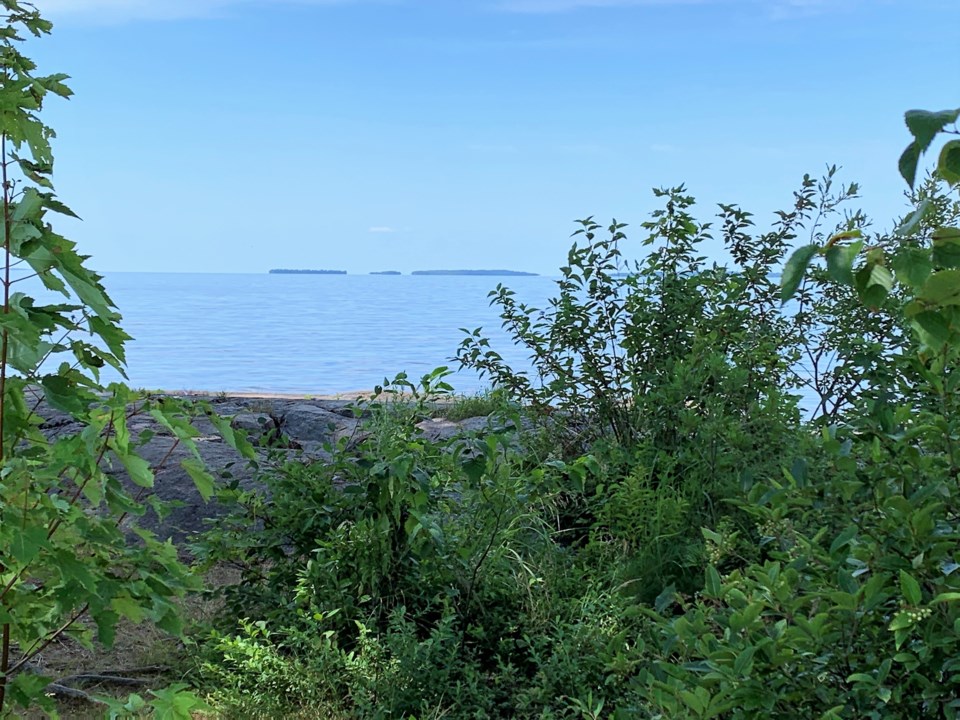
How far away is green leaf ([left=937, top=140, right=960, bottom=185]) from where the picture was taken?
1.25m

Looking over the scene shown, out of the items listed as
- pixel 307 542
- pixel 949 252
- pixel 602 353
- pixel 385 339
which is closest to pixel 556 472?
pixel 602 353

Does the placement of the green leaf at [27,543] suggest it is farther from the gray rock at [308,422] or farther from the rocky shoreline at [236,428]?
the gray rock at [308,422]

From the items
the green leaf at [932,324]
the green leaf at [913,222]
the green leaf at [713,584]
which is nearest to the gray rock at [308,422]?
the green leaf at [713,584]

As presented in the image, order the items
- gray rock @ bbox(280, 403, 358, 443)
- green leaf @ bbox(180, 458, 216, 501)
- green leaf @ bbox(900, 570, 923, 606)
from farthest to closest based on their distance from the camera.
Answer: gray rock @ bbox(280, 403, 358, 443), green leaf @ bbox(180, 458, 216, 501), green leaf @ bbox(900, 570, 923, 606)

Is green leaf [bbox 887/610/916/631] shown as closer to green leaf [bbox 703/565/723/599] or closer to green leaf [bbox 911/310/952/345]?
green leaf [bbox 703/565/723/599]

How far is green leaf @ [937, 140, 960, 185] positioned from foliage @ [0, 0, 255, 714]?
1.45m

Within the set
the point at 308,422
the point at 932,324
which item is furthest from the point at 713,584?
the point at 308,422

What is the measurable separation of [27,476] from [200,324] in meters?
31.2

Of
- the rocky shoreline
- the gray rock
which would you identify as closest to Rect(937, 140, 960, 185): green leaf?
the rocky shoreline

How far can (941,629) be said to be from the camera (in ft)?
5.93

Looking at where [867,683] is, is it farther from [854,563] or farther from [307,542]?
[307,542]

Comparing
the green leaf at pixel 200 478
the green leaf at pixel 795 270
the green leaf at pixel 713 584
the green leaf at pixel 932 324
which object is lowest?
the green leaf at pixel 713 584

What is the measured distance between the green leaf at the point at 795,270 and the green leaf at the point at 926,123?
0.59 feet

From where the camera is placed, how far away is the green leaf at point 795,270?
1142 millimetres
